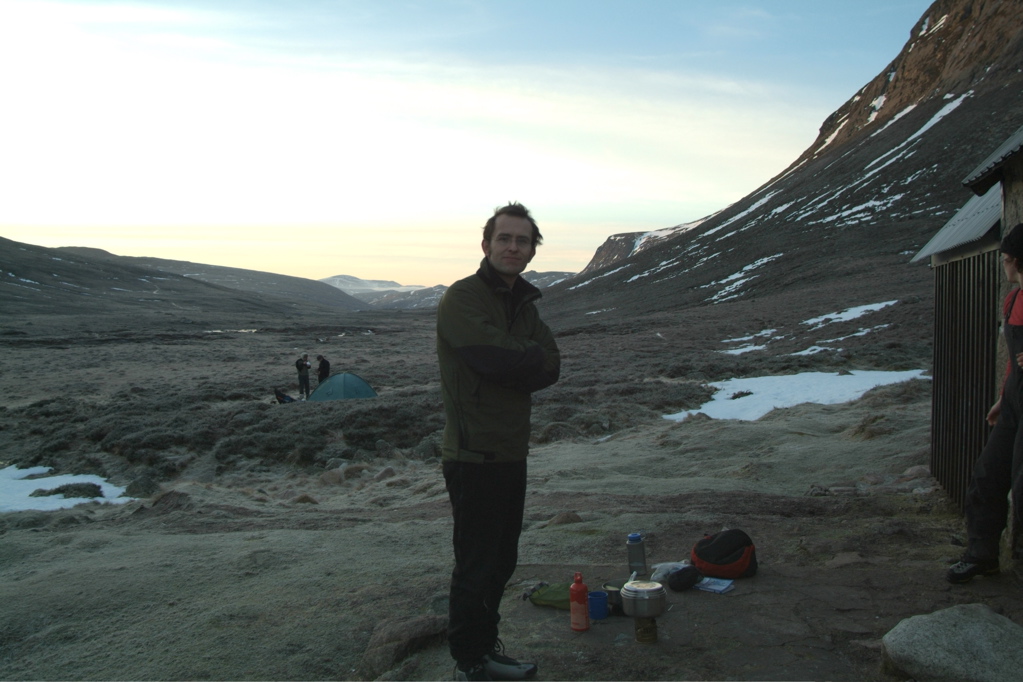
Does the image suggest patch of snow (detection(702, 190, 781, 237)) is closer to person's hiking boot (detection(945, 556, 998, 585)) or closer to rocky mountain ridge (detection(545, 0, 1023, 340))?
rocky mountain ridge (detection(545, 0, 1023, 340))

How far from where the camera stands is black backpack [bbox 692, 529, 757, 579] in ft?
15.3

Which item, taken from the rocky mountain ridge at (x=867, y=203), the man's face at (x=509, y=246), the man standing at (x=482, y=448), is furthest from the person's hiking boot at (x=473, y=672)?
the rocky mountain ridge at (x=867, y=203)

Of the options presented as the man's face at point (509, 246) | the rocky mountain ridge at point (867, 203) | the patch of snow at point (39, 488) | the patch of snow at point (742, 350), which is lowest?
the patch of snow at point (39, 488)

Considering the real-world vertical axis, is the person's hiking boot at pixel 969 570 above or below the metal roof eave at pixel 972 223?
below

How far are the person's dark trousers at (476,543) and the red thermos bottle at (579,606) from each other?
0.63 meters

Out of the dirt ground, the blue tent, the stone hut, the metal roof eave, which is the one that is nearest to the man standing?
the dirt ground

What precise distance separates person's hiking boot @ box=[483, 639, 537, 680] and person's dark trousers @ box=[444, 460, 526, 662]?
45 mm

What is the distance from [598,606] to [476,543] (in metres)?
1.08

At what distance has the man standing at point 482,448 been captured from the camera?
3.29m

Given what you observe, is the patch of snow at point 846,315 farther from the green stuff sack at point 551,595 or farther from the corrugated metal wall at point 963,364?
the green stuff sack at point 551,595

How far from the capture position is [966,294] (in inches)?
245

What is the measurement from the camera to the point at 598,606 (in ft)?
13.4

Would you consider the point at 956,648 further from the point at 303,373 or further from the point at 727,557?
the point at 303,373

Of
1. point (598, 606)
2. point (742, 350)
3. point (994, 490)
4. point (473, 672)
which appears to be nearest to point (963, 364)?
point (994, 490)
